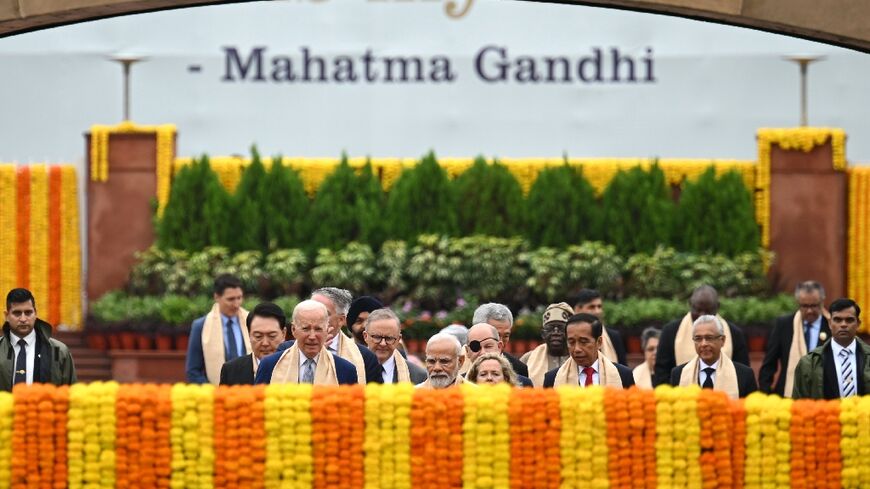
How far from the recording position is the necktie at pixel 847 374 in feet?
36.1

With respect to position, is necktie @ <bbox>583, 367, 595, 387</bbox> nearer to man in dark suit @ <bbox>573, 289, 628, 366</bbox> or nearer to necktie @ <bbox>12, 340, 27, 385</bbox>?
man in dark suit @ <bbox>573, 289, 628, 366</bbox>

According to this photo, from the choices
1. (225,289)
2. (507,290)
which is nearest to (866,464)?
(225,289)

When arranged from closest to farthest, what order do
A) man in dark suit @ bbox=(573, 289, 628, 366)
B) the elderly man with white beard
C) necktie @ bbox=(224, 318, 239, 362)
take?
1. the elderly man with white beard
2. man in dark suit @ bbox=(573, 289, 628, 366)
3. necktie @ bbox=(224, 318, 239, 362)

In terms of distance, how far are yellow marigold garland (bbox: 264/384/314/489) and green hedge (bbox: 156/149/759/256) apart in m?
10.8

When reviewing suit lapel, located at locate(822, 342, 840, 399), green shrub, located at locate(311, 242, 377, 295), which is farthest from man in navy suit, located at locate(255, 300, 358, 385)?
green shrub, located at locate(311, 242, 377, 295)

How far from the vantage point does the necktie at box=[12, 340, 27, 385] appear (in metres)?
10.9

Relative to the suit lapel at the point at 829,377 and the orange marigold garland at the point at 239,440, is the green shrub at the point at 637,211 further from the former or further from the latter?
the orange marigold garland at the point at 239,440

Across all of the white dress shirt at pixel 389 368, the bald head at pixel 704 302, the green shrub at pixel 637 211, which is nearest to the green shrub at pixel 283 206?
the green shrub at pixel 637 211

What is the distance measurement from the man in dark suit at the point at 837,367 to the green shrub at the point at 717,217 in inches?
316

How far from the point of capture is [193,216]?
766 inches

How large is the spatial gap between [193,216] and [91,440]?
11018mm

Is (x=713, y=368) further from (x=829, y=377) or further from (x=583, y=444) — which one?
(x=583, y=444)

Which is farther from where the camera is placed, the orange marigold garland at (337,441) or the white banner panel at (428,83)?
the white banner panel at (428,83)

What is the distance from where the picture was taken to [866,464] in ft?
27.9
